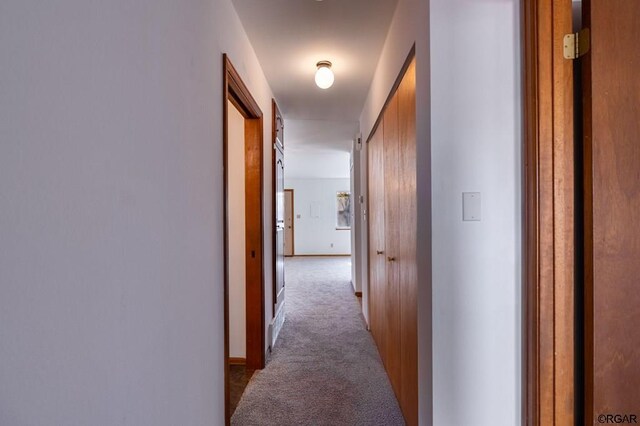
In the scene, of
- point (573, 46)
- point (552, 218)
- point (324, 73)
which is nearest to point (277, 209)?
point (324, 73)

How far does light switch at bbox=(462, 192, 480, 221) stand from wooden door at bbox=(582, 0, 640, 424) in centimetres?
36

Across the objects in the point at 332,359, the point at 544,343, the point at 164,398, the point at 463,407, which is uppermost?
the point at 544,343

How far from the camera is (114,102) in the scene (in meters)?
0.78

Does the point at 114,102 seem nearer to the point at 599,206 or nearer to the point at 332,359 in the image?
the point at 599,206

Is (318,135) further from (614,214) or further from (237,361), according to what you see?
(614,214)

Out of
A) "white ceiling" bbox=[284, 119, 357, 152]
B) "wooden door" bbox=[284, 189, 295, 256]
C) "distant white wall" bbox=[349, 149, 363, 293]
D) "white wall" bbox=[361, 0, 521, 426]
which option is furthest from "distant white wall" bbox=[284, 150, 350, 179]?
"white wall" bbox=[361, 0, 521, 426]

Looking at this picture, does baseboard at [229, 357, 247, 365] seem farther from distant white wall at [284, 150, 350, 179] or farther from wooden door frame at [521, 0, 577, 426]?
distant white wall at [284, 150, 350, 179]

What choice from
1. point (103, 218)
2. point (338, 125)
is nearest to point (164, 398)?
point (103, 218)

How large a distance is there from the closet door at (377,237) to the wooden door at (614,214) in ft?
4.71

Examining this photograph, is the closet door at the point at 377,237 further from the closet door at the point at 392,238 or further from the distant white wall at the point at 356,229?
the distant white wall at the point at 356,229

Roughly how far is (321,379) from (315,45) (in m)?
2.47

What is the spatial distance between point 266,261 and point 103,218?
2004 millimetres

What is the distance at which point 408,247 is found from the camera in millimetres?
1681

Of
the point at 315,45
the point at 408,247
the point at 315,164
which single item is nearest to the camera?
the point at 408,247
